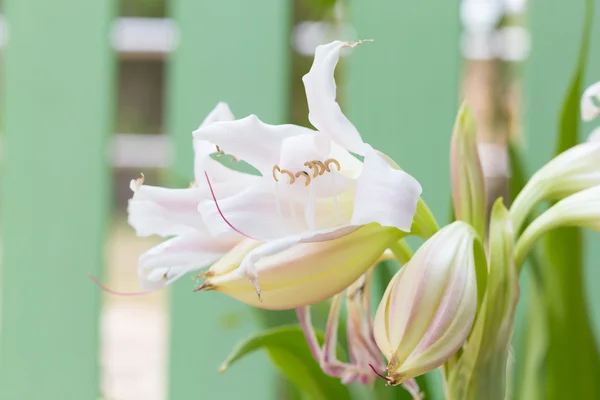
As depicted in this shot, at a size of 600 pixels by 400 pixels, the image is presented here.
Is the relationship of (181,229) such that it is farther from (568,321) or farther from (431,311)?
(568,321)

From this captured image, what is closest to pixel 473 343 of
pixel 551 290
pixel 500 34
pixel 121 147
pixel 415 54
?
pixel 551 290

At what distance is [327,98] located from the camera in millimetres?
272

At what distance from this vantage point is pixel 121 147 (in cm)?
339

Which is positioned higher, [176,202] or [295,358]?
[176,202]

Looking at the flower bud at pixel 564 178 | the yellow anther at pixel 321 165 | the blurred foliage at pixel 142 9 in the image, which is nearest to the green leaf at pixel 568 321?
the flower bud at pixel 564 178

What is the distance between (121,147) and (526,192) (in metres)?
3.23

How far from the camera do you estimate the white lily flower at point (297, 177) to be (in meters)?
0.27

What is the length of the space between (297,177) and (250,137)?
0.09ft

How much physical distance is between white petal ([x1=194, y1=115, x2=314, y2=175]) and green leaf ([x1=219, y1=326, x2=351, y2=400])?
139 millimetres

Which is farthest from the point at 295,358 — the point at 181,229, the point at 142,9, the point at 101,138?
the point at 142,9

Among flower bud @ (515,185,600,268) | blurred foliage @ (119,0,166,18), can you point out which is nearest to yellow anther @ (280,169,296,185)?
flower bud @ (515,185,600,268)

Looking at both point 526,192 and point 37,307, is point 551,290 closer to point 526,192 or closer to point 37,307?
point 526,192

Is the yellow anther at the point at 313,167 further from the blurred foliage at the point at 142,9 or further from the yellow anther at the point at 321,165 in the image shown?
the blurred foliage at the point at 142,9

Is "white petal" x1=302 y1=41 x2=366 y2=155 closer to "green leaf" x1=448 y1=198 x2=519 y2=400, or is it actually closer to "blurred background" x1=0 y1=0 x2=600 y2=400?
"green leaf" x1=448 y1=198 x2=519 y2=400
